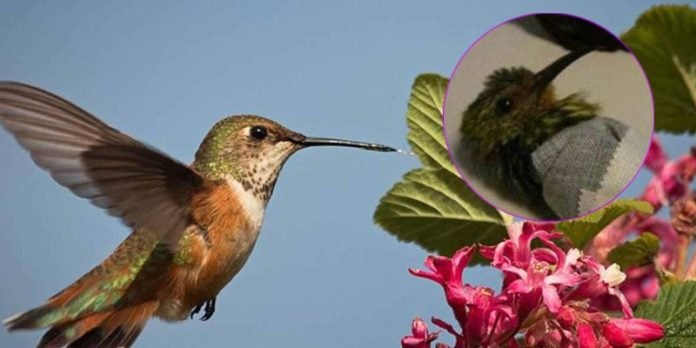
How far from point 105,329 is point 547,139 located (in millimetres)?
714

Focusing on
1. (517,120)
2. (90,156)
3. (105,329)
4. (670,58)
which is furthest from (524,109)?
(105,329)

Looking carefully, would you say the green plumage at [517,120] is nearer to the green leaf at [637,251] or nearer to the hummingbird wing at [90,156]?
Result: the green leaf at [637,251]

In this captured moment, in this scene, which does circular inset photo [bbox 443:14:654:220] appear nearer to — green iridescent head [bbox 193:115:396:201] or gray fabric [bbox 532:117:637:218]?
gray fabric [bbox 532:117:637:218]

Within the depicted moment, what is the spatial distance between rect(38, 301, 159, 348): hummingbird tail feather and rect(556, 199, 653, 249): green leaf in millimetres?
622

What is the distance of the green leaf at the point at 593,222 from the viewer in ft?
3.59

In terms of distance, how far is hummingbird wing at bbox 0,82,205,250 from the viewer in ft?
3.97

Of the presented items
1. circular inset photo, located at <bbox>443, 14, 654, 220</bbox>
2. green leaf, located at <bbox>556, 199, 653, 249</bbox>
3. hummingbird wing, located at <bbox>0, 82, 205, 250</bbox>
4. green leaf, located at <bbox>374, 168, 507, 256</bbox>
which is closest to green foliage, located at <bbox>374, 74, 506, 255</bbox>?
green leaf, located at <bbox>374, 168, 507, 256</bbox>

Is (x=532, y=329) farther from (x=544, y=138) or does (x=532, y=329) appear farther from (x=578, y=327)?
(x=544, y=138)

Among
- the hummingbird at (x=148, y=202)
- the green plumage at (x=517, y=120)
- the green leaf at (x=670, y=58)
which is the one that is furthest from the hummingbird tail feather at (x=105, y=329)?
the green leaf at (x=670, y=58)

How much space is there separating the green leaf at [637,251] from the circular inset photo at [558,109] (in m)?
0.16

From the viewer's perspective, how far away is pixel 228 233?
1.38m

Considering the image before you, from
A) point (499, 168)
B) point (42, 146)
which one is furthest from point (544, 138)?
point (42, 146)

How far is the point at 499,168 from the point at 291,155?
50 centimetres

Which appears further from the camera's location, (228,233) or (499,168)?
(228,233)
